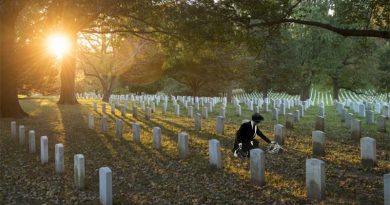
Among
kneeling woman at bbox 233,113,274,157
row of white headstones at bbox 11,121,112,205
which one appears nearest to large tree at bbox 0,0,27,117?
row of white headstones at bbox 11,121,112,205

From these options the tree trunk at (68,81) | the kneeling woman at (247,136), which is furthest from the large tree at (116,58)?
the kneeling woman at (247,136)

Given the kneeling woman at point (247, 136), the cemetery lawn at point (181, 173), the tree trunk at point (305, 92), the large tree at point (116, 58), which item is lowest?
the cemetery lawn at point (181, 173)

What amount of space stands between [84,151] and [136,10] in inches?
261

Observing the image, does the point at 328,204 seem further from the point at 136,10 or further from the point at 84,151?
the point at 136,10

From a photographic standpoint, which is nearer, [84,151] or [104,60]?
[84,151]

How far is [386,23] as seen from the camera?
43.1ft

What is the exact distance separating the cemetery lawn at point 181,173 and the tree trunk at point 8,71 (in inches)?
220

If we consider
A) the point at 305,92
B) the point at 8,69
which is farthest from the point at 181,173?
the point at 305,92

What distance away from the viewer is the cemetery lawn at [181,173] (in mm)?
7738

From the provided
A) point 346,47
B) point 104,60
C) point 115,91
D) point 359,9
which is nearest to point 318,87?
point 346,47

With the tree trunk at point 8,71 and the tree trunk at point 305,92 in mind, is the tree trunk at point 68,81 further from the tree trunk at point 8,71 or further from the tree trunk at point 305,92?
the tree trunk at point 305,92

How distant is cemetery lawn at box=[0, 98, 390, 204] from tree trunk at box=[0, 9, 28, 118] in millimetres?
5589

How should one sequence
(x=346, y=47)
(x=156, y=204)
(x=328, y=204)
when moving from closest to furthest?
(x=328, y=204) → (x=156, y=204) → (x=346, y=47)

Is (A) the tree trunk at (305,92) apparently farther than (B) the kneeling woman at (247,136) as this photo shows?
Yes
